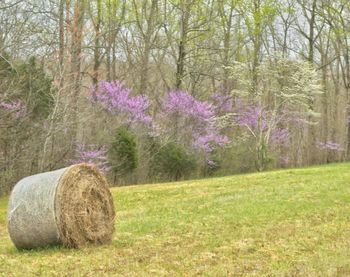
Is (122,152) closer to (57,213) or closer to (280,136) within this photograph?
(280,136)

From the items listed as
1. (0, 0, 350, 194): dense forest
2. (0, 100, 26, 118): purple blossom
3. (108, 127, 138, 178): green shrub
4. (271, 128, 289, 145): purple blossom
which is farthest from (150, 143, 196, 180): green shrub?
(0, 100, 26, 118): purple blossom

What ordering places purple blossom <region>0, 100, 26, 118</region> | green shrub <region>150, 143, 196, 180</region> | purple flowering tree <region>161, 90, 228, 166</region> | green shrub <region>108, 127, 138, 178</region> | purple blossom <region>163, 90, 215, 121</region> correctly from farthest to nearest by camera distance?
purple blossom <region>163, 90, 215, 121</region> < purple flowering tree <region>161, 90, 228, 166</region> < green shrub <region>150, 143, 196, 180</region> < green shrub <region>108, 127, 138, 178</region> < purple blossom <region>0, 100, 26, 118</region>

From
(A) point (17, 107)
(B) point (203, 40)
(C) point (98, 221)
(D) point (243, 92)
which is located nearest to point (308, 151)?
(D) point (243, 92)

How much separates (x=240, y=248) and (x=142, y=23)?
31160mm

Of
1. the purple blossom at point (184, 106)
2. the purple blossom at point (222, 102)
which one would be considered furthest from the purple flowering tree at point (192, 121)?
the purple blossom at point (222, 102)

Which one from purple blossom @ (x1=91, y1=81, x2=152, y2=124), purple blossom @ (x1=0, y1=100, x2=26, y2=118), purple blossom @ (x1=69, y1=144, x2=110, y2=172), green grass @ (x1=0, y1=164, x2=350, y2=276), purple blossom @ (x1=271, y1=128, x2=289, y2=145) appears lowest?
green grass @ (x1=0, y1=164, x2=350, y2=276)

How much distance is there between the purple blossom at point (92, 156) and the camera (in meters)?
23.9

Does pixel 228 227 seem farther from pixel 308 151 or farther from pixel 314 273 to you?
pixel 308 151

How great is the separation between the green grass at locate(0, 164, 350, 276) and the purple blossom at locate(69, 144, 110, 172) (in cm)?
779

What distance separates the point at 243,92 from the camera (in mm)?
35688

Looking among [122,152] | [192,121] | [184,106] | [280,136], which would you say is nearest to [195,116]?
[192,121]

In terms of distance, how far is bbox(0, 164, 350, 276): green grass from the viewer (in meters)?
7.24

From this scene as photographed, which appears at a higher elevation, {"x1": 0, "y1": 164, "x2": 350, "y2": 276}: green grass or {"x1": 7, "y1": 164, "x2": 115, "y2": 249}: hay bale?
{"x1": 7, "y1": 164, "x2": 115, "y2": 249}: hay bale

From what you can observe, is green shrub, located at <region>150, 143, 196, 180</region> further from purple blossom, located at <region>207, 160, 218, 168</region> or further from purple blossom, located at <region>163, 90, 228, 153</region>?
purple blossom, located at <region>163, 90, 228, 153</region>
